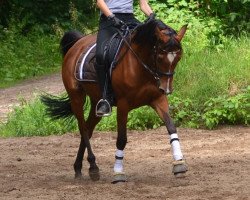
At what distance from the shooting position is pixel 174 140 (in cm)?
807

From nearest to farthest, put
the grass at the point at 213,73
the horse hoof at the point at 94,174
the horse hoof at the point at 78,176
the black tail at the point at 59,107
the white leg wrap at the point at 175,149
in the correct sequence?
the white leg wrap at the point at 175,149 < the horse hoof at the point at 94,174 < the horse hoof at the point at 78,176 < the black tail at the point at 59,107 < the grass at the point at 213,73

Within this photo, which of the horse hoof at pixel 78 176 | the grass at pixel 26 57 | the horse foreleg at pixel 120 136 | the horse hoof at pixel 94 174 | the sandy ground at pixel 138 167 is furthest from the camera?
the grass at pixel 26 57

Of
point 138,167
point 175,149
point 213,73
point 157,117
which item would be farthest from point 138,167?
point 213,73

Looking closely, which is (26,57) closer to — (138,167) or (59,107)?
(59,107)

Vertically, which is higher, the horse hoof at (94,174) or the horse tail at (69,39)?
the horse tail at (69,39)

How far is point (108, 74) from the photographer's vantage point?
8.43m

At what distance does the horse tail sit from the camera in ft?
32.2

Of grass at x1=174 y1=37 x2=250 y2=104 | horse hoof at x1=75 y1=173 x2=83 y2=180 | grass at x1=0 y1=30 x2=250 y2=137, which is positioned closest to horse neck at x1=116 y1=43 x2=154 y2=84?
horse hoof at x1=75 y1=173 x2=83 y2=180

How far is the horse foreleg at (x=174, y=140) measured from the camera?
8.02 meters

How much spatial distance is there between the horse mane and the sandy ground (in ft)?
4.90

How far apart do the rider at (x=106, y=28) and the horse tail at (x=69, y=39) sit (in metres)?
1.21

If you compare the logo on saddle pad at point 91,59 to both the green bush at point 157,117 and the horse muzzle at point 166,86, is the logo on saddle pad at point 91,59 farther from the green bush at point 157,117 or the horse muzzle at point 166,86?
the green bush at point 157,117

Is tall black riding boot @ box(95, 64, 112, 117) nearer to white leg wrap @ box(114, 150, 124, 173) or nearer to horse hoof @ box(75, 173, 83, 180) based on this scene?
white leg wrap @ box(114, 150, 124, 173)

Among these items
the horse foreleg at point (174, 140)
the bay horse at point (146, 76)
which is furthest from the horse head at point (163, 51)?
the horse foreleg at point (174, 140)
